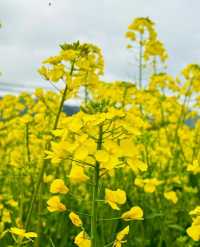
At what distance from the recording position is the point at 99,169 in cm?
153

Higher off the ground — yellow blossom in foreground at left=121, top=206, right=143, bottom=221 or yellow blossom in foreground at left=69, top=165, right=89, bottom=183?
yellow blossom in foreground at left=69, top=165, right=89, bottom=183

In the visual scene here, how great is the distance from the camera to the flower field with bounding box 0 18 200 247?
5.03 feet

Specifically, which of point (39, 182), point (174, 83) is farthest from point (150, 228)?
point (174, 83)

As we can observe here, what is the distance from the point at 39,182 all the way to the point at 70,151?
119cm

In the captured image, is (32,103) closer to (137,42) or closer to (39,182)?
(137,42)

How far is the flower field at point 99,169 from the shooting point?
153cm

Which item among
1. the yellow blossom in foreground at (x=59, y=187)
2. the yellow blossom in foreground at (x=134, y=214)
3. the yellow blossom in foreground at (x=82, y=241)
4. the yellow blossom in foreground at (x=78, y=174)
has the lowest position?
the yellow blossom in foreground at (x=82, y=241)

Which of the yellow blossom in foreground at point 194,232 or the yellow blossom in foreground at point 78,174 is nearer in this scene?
the yellow blossom in foreground at point 194,232

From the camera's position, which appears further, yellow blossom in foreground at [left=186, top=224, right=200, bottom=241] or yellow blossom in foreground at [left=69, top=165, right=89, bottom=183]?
yellow blossom in foreground at [left=69, top=165, right=89, bottom=183]

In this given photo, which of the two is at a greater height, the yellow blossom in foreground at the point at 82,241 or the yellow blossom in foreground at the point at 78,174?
the yellow blossom in foreground at the point at 78,174

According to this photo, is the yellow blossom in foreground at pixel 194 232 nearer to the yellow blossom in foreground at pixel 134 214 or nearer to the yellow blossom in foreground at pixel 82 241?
the yellow blossom in foreground at pixel 134 214

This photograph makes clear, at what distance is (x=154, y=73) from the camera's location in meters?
5.82

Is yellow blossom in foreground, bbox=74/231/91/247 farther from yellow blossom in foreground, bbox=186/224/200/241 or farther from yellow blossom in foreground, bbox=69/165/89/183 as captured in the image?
yellow blossom in foreground, bbox=186/224/200/241

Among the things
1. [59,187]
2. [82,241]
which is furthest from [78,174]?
[82,241]
